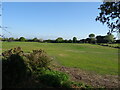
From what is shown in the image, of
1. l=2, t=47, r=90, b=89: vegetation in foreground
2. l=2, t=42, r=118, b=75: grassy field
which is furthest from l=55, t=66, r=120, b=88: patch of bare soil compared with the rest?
l=2, t=42, r=118, b=75: grassy field

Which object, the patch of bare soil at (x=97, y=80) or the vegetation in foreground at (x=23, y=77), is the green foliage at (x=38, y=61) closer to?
the vegetation in foreground at (x=23, y=77)

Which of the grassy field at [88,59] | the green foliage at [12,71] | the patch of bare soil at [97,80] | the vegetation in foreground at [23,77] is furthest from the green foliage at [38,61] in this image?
the grassy field at [88,59]

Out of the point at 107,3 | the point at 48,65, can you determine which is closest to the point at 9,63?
the point at 48,65

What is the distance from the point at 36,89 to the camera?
167 inches

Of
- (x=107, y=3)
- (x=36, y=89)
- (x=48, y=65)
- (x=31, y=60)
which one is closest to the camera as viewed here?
(x=36, y=89)

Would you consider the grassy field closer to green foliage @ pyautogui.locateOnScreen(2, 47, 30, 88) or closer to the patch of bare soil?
the patch of bare soil

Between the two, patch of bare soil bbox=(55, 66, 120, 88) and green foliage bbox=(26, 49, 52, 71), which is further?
green foliage bbox=(26, 49, 52, 71)

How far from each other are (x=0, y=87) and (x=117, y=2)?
497cm

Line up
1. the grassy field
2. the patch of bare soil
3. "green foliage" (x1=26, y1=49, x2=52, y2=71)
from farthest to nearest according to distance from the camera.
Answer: the grassy field → "green foliage" (x1=26, y1=49, x2=52, y2=71) → the patch of bare soil

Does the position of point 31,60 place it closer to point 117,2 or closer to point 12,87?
point 12,87

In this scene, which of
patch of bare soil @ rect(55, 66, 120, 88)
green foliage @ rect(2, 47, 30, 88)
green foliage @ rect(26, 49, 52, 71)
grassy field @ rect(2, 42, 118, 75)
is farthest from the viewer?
grassy field @ rect(2, 42, 118, 75)

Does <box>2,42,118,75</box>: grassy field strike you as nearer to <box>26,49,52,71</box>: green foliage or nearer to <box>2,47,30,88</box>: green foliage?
<box>26,49,52,71</box>: green foliage

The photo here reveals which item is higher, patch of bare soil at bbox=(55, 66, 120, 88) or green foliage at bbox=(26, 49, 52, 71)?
green foliage at bbox=(26, 49, 52, 71)

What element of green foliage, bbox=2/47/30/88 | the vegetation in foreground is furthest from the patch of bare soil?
green foliage, bbox=2/47/30/88
